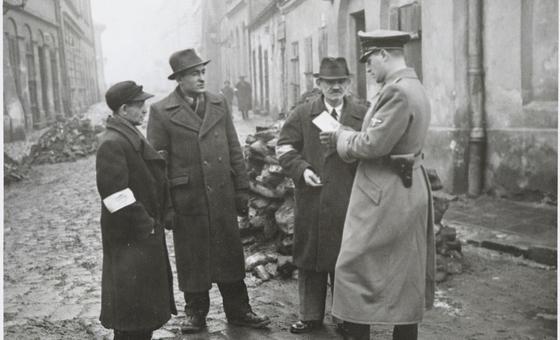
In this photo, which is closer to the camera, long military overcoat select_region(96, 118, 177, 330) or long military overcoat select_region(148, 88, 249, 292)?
long military overcoat select_region(96, 118, 177, 330)

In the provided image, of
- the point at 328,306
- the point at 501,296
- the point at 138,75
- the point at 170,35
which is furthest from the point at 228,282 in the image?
the point at 138,75

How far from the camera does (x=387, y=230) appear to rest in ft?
11.2

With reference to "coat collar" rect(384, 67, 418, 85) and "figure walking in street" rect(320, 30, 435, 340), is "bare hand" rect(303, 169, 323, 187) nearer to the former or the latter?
"figure walking in street" rect(320, 30, 435, 340)

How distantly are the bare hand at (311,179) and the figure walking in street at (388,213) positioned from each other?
735 millimetres

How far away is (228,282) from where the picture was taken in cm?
456

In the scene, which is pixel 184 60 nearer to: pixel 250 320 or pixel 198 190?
pixel 198 190

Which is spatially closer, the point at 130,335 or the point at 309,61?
the point at 130,335

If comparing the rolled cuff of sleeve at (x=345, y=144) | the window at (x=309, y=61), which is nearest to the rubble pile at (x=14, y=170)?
the window at (x=309, y=61)

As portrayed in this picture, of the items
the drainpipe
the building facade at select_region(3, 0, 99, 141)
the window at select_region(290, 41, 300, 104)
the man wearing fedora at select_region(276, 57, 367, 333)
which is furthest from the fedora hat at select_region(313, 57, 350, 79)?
the window at select_region(290, 41, 300, 104)

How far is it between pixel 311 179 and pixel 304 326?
101cm

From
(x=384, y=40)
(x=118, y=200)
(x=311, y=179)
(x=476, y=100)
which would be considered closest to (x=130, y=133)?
(x=118, y=200)

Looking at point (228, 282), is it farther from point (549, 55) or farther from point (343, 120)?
point (549, 55)

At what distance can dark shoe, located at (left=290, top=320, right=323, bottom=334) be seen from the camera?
174 inches

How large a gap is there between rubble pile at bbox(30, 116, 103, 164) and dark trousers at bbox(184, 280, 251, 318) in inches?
487
